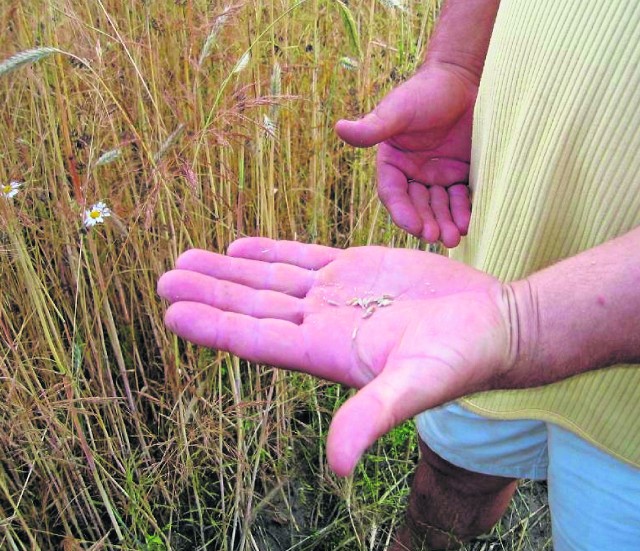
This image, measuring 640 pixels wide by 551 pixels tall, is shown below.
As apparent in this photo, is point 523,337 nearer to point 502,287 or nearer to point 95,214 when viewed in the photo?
point 502,287

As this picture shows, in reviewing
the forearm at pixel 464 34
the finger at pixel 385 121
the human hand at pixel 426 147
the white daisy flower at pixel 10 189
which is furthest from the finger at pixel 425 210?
the white daisy flower at pixel 10 189

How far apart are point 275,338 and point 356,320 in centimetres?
10

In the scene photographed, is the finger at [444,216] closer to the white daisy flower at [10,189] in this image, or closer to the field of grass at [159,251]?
the field of grass at [159,251]

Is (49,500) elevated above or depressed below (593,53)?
below

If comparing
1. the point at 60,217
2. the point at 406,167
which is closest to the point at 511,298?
the point at 406,167

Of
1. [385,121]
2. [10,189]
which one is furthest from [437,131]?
[10,189]

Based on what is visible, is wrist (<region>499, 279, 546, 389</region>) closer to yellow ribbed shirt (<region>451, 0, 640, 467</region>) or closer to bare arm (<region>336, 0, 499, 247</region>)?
yellow ribbed shirt (<region>451, 0, 640, 467</region>)

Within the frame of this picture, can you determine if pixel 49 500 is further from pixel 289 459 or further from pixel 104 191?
pixel 104 191

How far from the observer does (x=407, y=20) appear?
1.43 metres

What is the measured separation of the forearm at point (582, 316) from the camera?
0.64 metres

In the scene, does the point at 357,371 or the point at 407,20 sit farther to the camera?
the point at 407,20

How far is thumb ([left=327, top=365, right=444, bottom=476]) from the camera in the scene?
20.9 inches

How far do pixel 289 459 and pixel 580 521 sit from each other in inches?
25.4

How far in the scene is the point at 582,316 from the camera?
2.14 feet
